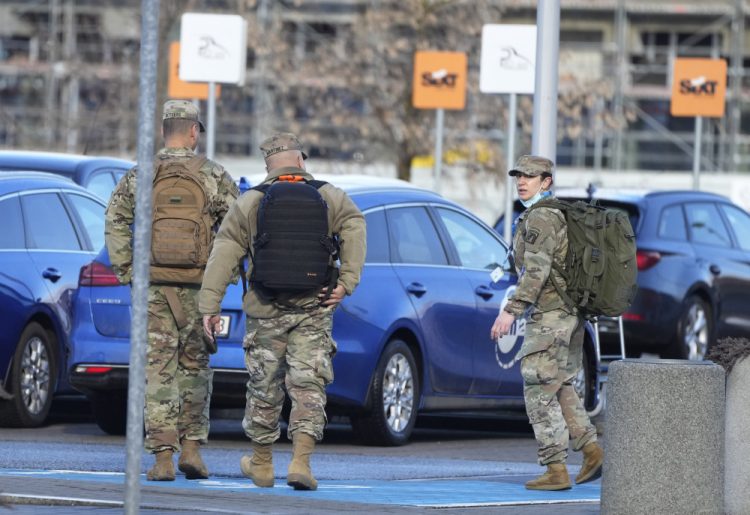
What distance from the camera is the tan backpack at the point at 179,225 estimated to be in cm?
946

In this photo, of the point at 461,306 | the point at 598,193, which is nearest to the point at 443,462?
the point at 461,306

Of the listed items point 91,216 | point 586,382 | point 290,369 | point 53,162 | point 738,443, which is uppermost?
point 53,162

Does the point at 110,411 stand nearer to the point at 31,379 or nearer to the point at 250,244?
the point at 31,379

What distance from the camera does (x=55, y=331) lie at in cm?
1305

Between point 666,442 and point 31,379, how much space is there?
6104mm

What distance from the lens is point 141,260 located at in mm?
5641

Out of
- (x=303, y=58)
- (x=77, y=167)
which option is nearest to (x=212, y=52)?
(x=77, y=167)

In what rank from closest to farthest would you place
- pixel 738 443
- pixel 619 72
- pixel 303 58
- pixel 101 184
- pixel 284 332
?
pixel 738 443 < pixel 284 332 < pixel 101 184 < pixel 303 58 < pixel 619 72

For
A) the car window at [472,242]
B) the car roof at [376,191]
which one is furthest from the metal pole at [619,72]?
the car roof at [376,191]

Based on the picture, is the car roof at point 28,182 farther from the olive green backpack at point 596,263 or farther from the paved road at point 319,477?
the olive green backpack at point 596,263

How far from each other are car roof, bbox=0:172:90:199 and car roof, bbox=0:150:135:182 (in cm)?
148

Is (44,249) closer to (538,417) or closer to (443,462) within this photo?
(443,462)

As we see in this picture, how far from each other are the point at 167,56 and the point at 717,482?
75.3 feet

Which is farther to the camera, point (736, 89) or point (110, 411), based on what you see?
point (736, 89)
